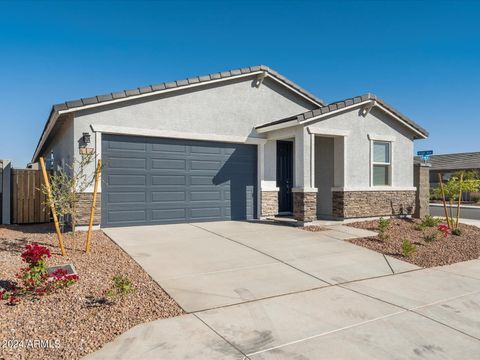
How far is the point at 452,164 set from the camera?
31.3 m

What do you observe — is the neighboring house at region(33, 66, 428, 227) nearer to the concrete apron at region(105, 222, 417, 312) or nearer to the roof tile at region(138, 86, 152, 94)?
the roof tile at region(138, 86, 152, 94)

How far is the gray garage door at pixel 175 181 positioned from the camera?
1001 cm

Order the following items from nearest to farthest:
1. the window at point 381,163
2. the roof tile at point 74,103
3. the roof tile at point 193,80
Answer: the roof tile at point 74,103
the roof tile at point 193,80
the window at point 381,163

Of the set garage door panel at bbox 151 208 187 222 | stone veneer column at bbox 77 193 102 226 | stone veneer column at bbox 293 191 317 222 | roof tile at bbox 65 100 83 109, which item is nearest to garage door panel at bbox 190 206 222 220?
garage door panel at bbox 151 208 187 222

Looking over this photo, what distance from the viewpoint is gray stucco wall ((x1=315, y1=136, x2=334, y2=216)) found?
1237 cm

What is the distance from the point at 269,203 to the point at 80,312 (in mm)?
8874

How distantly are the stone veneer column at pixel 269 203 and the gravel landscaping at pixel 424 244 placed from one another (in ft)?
9.27

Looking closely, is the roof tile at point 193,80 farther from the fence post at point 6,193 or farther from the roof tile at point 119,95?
the fence post at point 6,193

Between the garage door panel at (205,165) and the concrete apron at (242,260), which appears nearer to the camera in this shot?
the concrete apron at (242,260)

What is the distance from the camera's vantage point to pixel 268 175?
12.4m

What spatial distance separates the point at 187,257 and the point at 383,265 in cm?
398

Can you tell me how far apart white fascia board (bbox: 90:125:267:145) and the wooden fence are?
381 cm

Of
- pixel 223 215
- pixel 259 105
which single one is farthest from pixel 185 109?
pixel 223 215

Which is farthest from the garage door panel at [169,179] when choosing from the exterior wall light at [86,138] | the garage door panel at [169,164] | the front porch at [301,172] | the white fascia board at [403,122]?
the white fascia board at [403,122]
